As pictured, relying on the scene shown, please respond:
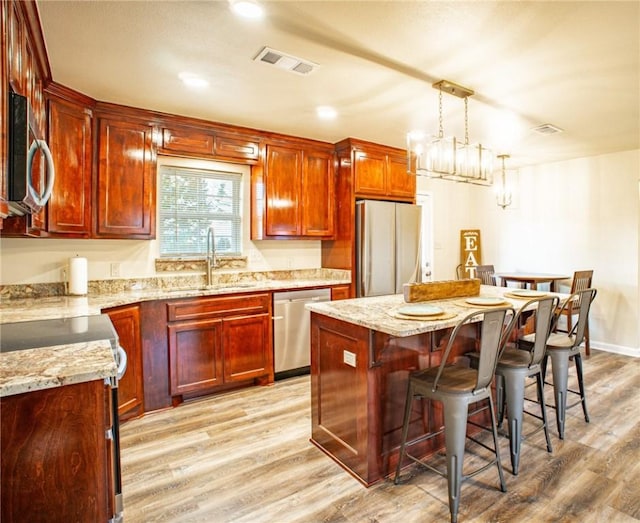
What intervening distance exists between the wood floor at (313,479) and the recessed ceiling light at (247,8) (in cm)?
250

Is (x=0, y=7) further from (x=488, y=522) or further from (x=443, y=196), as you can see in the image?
(x=443, y=196)

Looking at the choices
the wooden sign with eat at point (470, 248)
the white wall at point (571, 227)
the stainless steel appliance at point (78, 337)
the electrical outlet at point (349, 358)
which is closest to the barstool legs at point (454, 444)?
the electrical outlet at point (349, 358)

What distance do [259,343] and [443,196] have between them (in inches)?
153

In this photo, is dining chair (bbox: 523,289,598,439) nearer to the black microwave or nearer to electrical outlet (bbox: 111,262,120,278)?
the black microwave

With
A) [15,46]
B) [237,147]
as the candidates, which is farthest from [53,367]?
[237,147]

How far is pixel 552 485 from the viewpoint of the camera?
84.7 inches

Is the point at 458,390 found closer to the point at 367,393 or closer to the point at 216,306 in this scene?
the point at 367,393

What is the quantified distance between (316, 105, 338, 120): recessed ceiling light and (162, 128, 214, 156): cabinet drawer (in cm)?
107

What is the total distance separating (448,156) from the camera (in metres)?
2.69

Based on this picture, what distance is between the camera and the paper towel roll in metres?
3.04

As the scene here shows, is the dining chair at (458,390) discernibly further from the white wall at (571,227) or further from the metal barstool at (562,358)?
the white wall at (571,227)

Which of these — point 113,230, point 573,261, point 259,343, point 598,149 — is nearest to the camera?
point 113,230

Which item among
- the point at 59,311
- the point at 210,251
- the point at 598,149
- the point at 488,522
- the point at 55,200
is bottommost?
the point at 488,522

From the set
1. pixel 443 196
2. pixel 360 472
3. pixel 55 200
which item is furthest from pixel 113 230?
pixel 443 196
